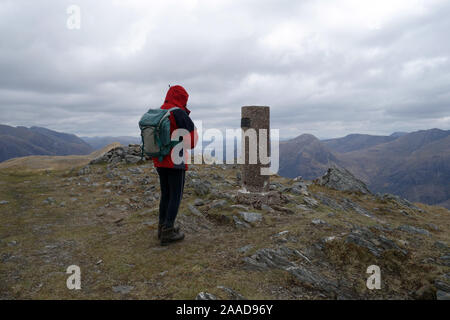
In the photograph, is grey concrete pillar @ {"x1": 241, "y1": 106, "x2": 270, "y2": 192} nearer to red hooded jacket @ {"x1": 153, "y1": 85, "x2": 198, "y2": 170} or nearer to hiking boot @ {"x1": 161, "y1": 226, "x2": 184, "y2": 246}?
red hooded jacket @ {"x1": 153, "y1": 85, "x2": 198, "y2": 170}

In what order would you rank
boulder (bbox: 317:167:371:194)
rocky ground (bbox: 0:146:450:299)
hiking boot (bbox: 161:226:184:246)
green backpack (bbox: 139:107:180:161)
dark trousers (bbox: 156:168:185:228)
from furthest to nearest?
boulder (bbox: 317:167:371:194) < hiking boot (bbox: 161:226:184:246) < dark trousers (bbox: 156:168:185:228) < green backpack (bbox: 139:107:180:161) < rocky ground (bbox: 0:146:450:299)

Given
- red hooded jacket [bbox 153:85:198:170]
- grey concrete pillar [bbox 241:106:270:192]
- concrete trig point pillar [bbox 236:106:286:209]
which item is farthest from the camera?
grey concrete pillar [bbox 241:106:270:192]

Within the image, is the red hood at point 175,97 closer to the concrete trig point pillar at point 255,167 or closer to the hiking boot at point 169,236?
the hiking boot at point 169,236

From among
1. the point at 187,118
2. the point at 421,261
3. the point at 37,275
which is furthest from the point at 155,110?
the point at 421,261

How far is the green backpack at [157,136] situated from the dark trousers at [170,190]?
0.62 m

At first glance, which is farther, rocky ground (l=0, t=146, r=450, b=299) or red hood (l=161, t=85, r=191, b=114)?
red hood (l=161, t=85, r=191, b=114)

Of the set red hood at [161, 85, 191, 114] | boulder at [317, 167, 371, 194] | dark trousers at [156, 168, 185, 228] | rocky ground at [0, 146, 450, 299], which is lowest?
rocky ground at [0, 146, 450, 299]

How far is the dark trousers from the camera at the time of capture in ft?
24.6

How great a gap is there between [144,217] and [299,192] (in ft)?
27.0

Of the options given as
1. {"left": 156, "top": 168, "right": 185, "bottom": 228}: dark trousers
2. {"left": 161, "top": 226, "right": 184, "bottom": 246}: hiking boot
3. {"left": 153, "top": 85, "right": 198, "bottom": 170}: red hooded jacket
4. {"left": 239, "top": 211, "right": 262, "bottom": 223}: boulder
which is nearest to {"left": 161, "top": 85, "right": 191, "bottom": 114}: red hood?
{"left": 153, "top": 85, "right": 198, "bottom": 170}: red hooded jacket

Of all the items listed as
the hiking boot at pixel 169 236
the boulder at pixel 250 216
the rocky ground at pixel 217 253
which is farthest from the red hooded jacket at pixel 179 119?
the boulder at pixel 250 216

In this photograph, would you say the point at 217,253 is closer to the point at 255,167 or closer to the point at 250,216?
the point at 250,216

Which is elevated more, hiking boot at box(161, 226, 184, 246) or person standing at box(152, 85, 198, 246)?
person standing at box(152, 85, 198, 246)

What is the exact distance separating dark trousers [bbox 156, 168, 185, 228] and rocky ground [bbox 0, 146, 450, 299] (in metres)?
1.12
